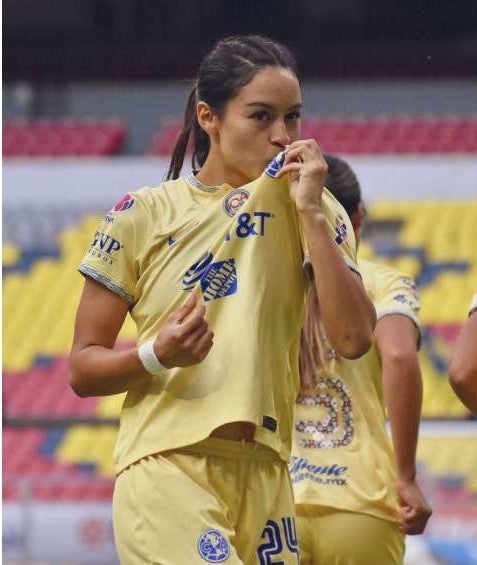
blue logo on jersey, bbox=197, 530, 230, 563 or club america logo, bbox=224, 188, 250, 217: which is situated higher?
club america logo, bbox=224, 188, 250, 217

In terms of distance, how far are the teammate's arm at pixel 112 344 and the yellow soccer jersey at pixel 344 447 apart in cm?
88

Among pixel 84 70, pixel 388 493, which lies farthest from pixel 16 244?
pixel 388 493

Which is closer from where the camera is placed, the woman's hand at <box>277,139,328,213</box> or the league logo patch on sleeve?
the woman's hand at <box>277,139,328,213</box>

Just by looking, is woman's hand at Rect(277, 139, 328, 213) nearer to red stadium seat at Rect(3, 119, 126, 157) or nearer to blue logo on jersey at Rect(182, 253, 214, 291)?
blue logo on jersey at Rect(182, 253, 214, 291)

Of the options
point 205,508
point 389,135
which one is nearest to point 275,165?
point 205,508

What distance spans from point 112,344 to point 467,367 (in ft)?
2.68

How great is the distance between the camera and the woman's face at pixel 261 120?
3311mm

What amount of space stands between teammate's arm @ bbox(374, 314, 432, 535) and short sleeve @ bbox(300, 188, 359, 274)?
30.2 inches

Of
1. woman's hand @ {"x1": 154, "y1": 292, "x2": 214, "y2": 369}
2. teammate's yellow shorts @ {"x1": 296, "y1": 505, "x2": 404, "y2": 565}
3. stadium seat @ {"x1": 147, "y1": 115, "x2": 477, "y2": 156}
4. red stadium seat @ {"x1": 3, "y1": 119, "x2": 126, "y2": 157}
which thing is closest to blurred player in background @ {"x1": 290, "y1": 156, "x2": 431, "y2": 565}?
teammate's yellow shorts @ {"x1": 296, "y1": 505, "x2": 404, "y2": 565}

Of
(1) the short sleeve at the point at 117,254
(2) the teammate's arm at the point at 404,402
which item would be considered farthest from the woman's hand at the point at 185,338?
(2) the teammate's arm at the point at 404,402

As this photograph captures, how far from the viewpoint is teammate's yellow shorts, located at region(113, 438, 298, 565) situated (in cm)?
312

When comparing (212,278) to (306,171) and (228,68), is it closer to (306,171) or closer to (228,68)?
(306,171)

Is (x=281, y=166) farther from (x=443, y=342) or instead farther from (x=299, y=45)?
(x=299, y=45)

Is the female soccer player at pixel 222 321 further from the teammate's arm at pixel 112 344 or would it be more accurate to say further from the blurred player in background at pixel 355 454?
the blurred player in background at pixel 355 454
